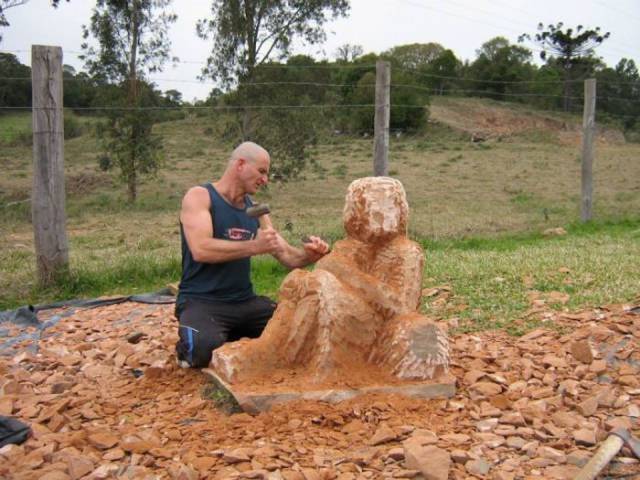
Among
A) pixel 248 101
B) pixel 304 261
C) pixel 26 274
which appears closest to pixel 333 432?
pixel 304 261

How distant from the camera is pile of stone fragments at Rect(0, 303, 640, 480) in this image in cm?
336

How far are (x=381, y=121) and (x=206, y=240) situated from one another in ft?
15.1

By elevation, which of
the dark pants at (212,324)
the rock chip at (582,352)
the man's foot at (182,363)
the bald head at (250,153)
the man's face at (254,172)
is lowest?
the man's foot at (182,363)

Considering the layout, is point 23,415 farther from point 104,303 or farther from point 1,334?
point 104,303

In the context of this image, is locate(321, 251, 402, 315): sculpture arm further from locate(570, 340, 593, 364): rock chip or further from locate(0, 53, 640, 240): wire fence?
locate(0, 53, 640, 240): wire fence

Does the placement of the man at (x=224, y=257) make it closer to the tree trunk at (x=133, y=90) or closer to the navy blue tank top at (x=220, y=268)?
the navy blue tank top at (x=220, y=268)

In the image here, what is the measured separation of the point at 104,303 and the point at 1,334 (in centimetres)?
111

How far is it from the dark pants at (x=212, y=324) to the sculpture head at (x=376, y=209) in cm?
95

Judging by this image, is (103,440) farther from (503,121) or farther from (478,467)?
(503,121)

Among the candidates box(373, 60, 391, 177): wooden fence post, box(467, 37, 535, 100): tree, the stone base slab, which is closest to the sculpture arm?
the stone base slab

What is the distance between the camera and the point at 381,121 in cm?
848

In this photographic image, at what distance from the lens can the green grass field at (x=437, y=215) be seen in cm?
710

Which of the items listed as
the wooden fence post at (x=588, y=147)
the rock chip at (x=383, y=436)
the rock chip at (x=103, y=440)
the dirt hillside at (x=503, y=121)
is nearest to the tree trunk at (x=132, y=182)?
the wooden fence post at (x=588, y=147)

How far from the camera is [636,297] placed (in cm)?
605
